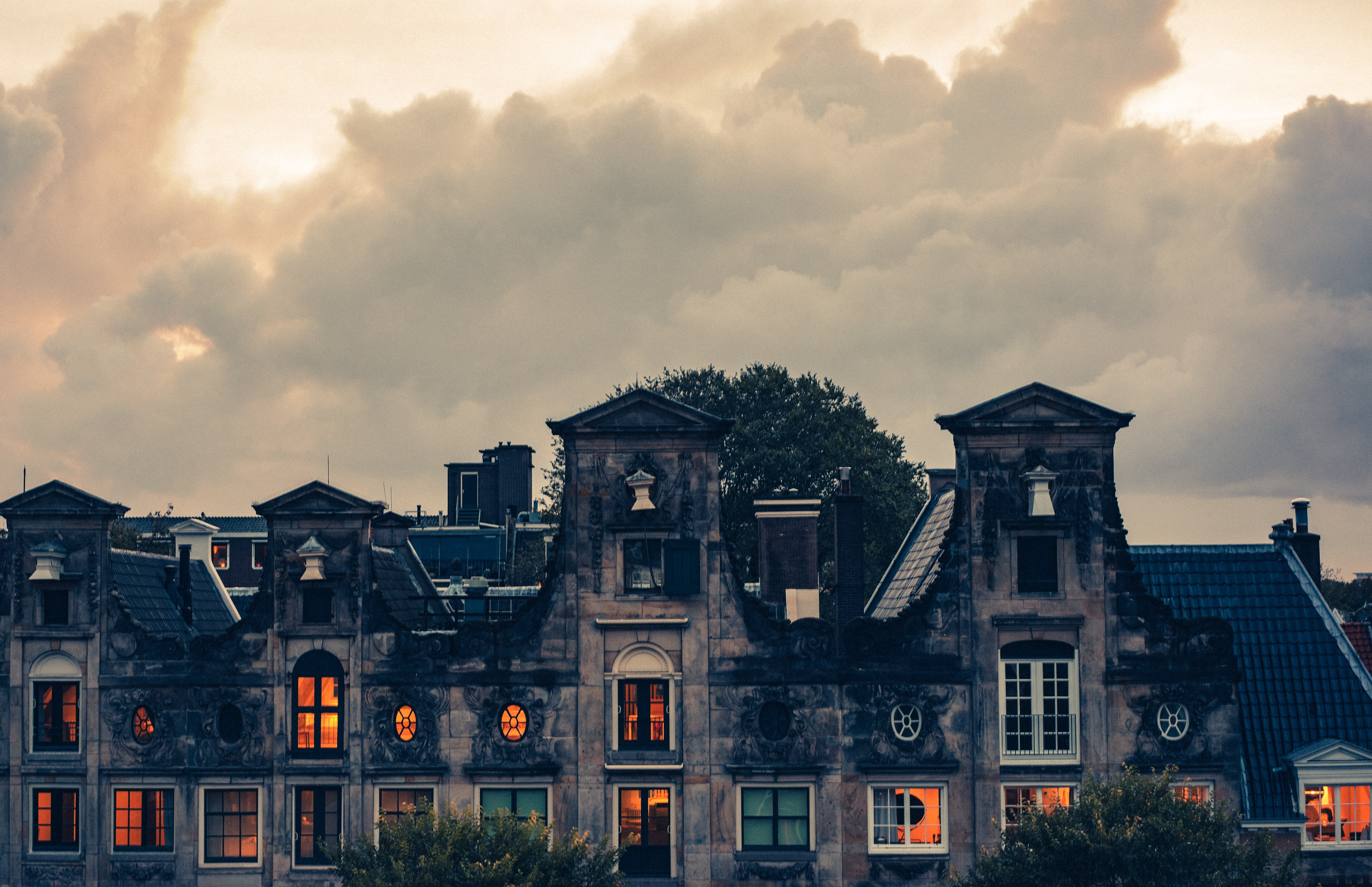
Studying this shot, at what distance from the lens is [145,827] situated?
43.9 metres

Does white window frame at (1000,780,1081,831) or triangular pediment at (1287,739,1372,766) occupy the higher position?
triangular pediment at (1287,739,1372,766)

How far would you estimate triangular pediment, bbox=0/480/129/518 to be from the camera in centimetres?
4400

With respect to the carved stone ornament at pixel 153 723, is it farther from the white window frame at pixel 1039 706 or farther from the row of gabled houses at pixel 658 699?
the white window frame at pixel 1039 706

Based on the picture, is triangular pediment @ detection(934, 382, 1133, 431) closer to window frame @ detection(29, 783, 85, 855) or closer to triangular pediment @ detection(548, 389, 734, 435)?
triangular pediment @ detection(548, 389, 734, 435)

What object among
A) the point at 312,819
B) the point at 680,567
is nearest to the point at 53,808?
the point at 312,819

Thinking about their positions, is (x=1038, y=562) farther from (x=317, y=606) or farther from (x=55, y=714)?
(x=55, y=714)

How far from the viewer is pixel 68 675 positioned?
44219 millimetres

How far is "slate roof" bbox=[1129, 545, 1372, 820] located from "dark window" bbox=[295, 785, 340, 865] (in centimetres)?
2793

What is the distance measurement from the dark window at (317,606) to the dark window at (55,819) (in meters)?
9.31

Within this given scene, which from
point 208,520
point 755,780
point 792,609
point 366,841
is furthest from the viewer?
point 208,520

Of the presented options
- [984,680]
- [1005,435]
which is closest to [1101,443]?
[1005,435]

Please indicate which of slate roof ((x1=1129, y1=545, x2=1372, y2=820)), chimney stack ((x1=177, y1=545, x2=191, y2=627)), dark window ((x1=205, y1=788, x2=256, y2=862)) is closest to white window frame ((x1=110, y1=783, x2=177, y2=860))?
dark window ((x1=205, y1=788, x2=256, y2=862))

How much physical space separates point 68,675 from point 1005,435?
30.6 m

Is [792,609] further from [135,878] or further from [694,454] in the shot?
[135,878]
